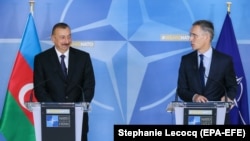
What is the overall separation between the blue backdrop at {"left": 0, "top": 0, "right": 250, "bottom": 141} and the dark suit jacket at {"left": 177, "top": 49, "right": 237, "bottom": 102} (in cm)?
150

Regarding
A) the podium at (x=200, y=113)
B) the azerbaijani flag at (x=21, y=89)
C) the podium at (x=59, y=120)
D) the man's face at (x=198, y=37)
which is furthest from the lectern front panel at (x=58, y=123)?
the azerbaijani flag at (x=21, y=89)

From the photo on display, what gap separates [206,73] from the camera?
4.88 m

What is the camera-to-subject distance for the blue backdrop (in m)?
6.42

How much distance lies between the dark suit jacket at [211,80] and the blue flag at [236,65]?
122 centimetres

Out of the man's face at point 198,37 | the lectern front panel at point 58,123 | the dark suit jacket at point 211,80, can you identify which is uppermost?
the man's face at point 198,37

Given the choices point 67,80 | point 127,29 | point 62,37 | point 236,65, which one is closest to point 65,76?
point 67,80

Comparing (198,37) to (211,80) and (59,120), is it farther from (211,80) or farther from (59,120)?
(59,120)

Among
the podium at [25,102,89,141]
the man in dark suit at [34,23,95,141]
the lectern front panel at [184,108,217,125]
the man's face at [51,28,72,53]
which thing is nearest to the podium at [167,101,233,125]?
the lectern front panel at [184,108,217,125]

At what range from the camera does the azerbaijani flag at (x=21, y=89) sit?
19.9ft

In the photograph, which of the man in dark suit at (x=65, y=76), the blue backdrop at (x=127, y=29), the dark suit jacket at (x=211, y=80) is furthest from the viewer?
the blue backdrop at (x=127, y=29)

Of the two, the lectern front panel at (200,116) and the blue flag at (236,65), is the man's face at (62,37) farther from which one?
the blue flag at (236,65)

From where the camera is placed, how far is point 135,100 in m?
6.49

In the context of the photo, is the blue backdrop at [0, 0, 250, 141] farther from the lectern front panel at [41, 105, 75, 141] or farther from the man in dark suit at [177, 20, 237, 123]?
the lectern front panel at [41, 105, 75, 141]

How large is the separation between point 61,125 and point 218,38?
113 inches
